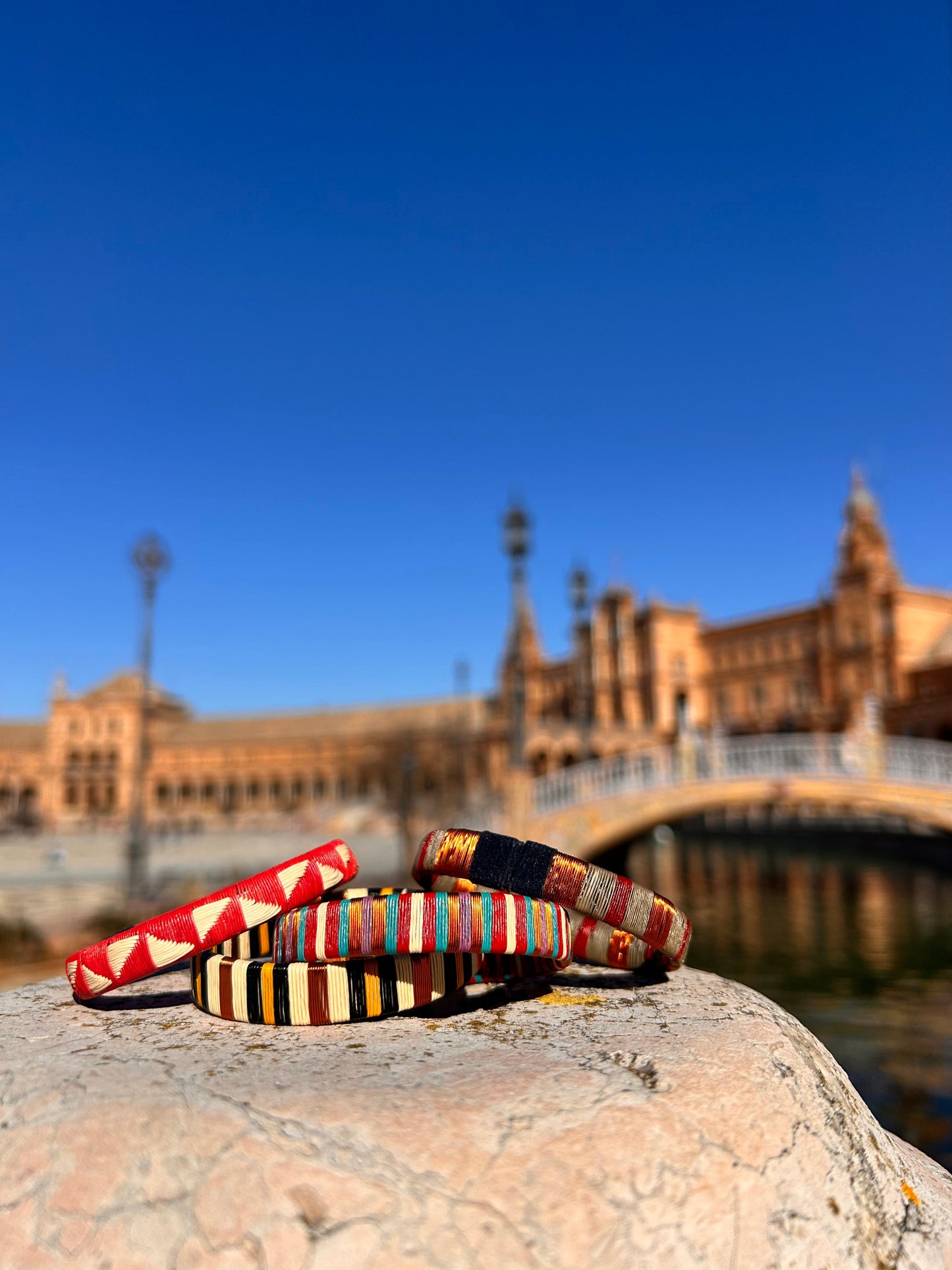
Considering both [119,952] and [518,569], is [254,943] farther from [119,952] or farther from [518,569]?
[518,569]

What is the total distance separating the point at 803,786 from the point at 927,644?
3547 centimetres

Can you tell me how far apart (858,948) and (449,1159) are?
50.5 feet

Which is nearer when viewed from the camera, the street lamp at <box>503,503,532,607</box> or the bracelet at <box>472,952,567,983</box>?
the bracelet at <box>472,952,567,983</box>

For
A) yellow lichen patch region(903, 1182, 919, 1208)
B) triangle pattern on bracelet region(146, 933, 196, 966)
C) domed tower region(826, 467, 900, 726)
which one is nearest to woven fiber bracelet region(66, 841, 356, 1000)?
triangle pattern on bracelet region(146, 933, 196, 966)

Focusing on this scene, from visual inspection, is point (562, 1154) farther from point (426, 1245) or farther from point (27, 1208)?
point (27, 1208)

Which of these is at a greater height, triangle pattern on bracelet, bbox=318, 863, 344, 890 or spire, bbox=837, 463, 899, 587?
spire, bbox=837, 463, 899, 587

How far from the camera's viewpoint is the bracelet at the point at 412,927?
3.47m

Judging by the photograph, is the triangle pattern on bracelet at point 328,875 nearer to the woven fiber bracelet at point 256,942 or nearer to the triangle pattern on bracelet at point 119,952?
the woven fiber bracelet at point 256,942

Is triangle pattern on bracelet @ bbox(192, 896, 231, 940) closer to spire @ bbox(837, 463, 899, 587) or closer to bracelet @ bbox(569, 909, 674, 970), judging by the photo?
bracelet @ bbox(569, 909, 674, 970)

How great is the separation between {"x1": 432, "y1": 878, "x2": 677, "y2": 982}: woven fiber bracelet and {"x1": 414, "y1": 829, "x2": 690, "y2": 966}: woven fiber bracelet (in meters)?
0.20

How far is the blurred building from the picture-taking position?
50.6m

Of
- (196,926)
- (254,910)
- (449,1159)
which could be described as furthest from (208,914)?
(449,1159)

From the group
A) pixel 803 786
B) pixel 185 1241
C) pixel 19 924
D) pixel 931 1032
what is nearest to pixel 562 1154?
pixel 185 1241

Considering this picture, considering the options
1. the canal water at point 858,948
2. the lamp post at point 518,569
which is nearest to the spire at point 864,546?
the canal water at point 858,948
